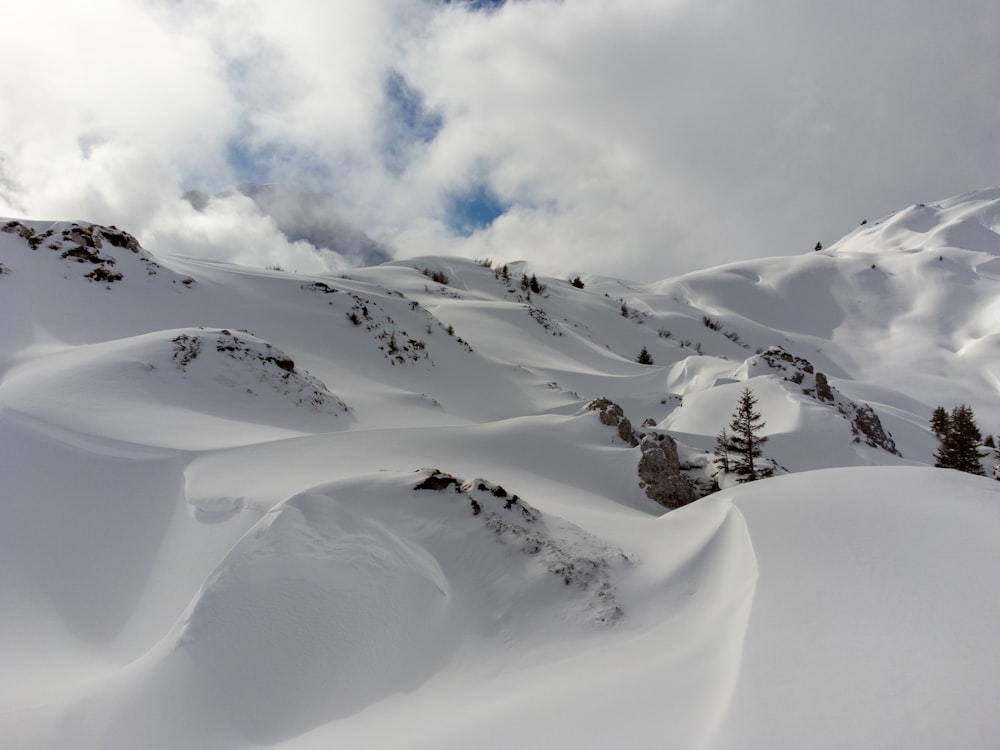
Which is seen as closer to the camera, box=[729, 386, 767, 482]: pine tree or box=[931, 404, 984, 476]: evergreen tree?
box=[729, 386, 767, 482]: pine tree

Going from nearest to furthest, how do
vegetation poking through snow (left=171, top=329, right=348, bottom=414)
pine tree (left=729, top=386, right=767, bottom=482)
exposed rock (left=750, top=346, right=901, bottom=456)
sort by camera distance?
vegetation poking through snow (left=171, top=329, right=348, bottom=414) → pine tree (left=729, top=386, right=767, bottom=482) → exposed rock (left=750, top=346, right=901, bottom=456)

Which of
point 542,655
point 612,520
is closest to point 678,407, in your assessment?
point 612,520

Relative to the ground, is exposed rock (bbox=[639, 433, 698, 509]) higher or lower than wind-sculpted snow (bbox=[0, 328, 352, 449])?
lower

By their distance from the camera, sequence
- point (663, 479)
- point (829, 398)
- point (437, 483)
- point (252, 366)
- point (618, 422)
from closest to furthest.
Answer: point (437, 483), point (252, 366), point (663, 479), point (618, 422), point (829, 398)

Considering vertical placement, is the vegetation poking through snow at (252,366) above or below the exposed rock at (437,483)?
above

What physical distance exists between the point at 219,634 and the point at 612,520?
603 cm

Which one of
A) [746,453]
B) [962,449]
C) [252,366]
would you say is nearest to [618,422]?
[746,453]

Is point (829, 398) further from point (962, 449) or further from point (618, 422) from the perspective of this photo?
point (618, 422)

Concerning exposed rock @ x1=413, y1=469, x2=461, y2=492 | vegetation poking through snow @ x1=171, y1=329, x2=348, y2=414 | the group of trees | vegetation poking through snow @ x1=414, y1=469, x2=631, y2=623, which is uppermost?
vegetation poking through snow @ x1=171, y1=329, x2=348, y2=414

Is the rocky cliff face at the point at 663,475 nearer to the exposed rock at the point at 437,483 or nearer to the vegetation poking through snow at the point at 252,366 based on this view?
the exposed rock at the point at 437,483

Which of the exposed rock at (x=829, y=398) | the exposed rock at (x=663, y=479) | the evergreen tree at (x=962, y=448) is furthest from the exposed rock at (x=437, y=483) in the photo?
the evergreen tree at (x=962, y=448)

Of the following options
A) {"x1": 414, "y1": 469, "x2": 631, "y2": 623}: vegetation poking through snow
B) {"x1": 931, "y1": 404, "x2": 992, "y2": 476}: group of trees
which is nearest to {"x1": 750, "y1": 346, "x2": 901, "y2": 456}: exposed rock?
{"x1": 931, "y1": 404, "x2": 992, "y2": 476}: group of trees

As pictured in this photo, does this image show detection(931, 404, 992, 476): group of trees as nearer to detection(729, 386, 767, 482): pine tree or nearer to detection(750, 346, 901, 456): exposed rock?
detection(750, 346, 901, 456): exposed rock

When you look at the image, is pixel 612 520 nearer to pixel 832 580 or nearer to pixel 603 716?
pixel 832 580
